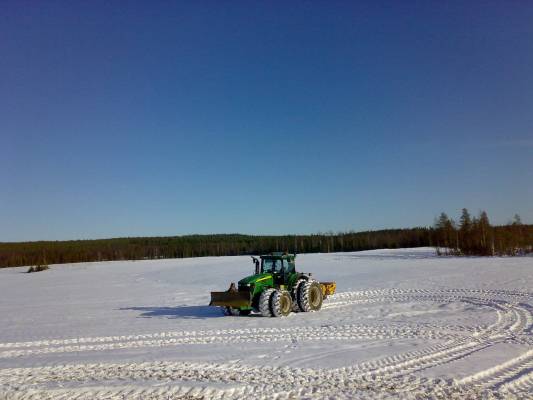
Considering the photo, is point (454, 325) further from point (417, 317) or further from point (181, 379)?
point (181, 379)

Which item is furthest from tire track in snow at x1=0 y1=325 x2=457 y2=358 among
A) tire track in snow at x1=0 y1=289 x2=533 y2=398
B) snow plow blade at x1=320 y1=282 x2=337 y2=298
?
snow plow blade at x1=320 y1=282 x2=337 y2=298

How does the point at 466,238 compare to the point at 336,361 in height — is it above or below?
above

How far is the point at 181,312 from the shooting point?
17.7m

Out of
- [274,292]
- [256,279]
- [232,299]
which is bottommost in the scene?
[232,299]

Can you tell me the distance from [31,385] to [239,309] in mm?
8667

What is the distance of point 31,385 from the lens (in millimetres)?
8414

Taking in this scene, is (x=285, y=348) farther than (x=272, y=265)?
No

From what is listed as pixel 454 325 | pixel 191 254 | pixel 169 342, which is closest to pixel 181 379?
pixel 169 342

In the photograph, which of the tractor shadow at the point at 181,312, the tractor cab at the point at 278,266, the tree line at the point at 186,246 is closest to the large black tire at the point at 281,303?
the tractor cab at the point at 278,266

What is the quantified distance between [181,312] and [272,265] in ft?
12.1

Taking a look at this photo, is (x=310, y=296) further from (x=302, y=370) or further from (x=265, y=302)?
(x=302, y=370)

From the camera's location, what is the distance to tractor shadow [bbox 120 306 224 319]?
16.6 metres

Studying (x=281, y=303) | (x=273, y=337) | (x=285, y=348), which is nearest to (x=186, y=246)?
(x=281, y=303)

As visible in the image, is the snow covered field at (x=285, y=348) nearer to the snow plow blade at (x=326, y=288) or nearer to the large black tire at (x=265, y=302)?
the large black tire at (x=265, y=302)
